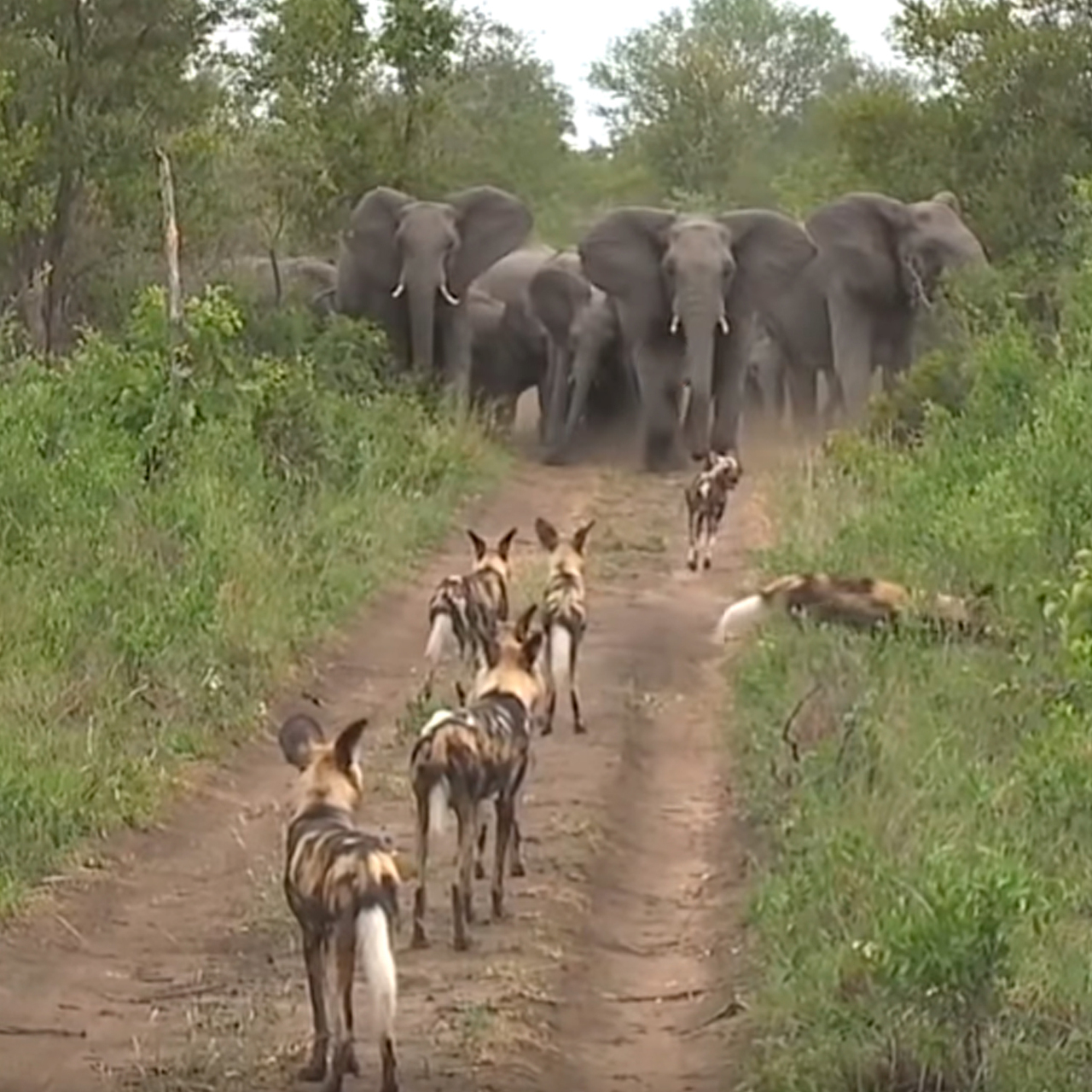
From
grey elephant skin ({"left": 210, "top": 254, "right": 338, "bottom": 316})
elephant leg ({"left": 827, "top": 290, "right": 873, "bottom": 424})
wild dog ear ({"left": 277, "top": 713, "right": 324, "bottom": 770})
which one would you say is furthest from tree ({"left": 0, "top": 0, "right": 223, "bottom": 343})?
wild dog ear ({"left": 277, "top": 713, "right": 324, "bottom": 770})

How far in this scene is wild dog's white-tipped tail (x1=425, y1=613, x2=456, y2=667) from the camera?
428 inches

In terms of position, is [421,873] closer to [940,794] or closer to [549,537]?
[940,794]

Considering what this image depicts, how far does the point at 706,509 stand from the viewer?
49.3 feet

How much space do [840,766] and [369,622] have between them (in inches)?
→ 179

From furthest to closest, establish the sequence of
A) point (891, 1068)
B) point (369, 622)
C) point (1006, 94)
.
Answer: point (1006, 94)
point (369, 622)
point (891, 1068)

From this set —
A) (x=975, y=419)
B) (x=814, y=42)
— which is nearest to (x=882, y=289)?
(x=975, y=419)

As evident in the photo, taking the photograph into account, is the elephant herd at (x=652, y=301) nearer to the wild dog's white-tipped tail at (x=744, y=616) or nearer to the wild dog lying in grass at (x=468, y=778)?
the wild dog's white-tipped tail at (x=744, y=616)

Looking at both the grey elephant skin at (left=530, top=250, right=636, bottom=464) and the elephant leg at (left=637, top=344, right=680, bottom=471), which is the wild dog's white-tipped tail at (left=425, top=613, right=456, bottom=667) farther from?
the grey elephant skin at (left=530, top=250, right=636, bottom=464)

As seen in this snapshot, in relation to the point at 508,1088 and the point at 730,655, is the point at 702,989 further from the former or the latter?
the point at 730,655

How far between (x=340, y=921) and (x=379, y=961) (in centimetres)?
27

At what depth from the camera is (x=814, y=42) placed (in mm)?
53219

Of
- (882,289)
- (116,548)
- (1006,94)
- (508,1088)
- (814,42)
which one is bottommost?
(508,1088)

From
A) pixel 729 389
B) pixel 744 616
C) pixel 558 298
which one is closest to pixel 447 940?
pixel 744 616

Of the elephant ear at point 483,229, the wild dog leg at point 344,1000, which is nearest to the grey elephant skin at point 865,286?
the elephant ear at point 483,229
